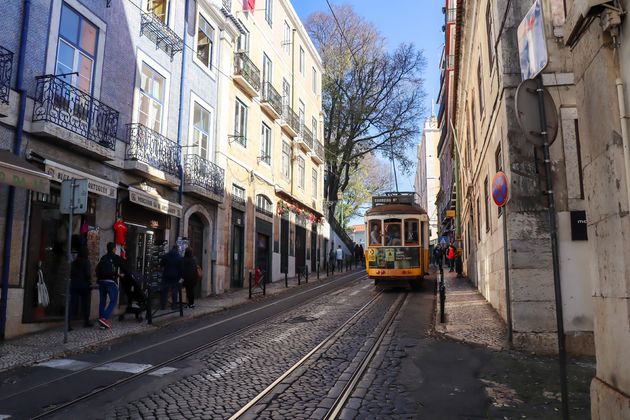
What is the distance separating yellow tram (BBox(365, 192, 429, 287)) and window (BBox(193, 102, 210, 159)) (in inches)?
236

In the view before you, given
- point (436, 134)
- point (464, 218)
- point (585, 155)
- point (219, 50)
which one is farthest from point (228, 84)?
point (436, 134)

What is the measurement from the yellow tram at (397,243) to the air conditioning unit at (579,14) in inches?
492

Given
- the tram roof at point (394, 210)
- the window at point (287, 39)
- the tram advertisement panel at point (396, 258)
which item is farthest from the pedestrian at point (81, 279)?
the window at point (287, 39)

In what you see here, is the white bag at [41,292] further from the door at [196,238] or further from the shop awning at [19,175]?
the door at [196,238]

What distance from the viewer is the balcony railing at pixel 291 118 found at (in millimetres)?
23747

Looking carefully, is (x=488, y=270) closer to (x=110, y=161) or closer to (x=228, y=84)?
(x=110, y=161)

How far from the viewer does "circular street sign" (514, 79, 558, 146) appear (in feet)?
14.3

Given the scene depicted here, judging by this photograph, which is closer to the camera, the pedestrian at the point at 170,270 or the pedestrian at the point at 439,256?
the pedestrian at the point at 170,270

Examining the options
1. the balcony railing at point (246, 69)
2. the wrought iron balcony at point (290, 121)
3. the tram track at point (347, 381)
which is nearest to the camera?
the tram track at point (347, 381)

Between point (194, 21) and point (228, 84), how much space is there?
264cm

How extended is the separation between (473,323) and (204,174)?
366 inches

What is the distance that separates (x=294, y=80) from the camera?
25891 millimetres

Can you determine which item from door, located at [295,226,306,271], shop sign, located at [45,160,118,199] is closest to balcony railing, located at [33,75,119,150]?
shop sign, located at [45,160,118,199]

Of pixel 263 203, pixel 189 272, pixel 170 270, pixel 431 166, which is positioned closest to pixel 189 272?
pixel 189 272
